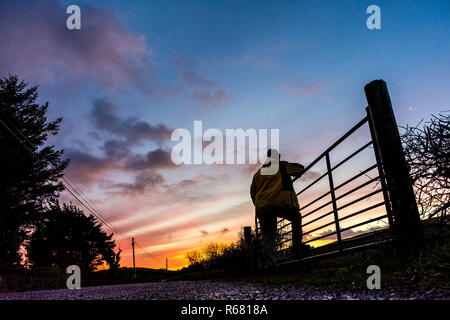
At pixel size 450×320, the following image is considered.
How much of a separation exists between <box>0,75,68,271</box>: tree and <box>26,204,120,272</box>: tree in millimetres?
1649

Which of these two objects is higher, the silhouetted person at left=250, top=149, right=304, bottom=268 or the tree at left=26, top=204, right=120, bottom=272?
the silhouetted person at left=250, top=149, right=304, bottom=268

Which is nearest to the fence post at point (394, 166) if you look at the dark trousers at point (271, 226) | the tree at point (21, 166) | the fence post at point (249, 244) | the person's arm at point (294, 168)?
the person's arm at point (294, 168)

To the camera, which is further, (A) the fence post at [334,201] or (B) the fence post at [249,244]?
(B) the fence post at [249,244]

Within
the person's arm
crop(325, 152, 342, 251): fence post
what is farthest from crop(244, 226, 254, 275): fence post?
crop(325, 152, 342, 251): fence post

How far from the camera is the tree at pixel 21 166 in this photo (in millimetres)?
20516

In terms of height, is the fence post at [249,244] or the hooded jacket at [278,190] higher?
the hooded jacket at [278,190]

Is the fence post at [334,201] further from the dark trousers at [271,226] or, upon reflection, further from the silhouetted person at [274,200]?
the dark trousers at [271,226]

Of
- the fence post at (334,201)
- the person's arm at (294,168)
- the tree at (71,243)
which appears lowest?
the tree at (71,243)

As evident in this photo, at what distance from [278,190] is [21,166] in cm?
2262

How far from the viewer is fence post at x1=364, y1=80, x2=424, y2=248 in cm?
302

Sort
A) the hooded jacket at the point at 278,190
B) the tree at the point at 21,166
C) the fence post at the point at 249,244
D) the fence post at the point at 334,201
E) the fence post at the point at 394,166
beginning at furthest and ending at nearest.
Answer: the tree at the point at 21,166 < the fence post at the point at 249,244 < the hooded jacket at the point at 278,190 < the fence post at the point at 334,201 < the fence post at the point at 394,166

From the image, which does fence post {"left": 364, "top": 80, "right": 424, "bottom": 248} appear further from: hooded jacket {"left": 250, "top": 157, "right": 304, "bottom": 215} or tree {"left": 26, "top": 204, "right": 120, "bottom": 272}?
tree {"left": 26, "top": 204, "right": 120, "bottom": 272}

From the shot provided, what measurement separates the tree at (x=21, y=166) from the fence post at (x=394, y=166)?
2247 cm
